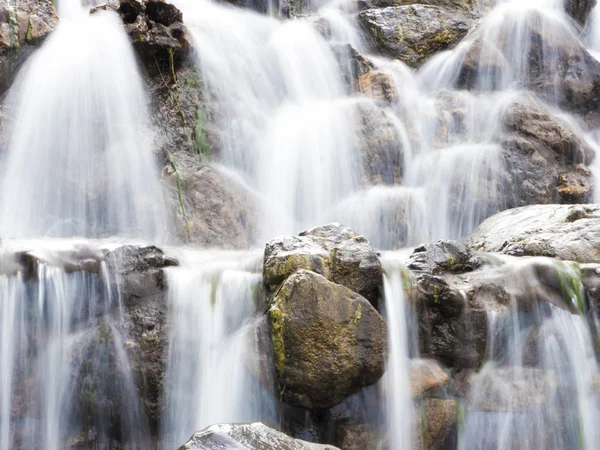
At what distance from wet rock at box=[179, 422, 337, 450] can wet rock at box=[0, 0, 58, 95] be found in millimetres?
6714

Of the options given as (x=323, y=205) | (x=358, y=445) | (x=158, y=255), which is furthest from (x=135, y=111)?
(x=358, y=445)

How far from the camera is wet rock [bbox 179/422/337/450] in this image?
10.2ft

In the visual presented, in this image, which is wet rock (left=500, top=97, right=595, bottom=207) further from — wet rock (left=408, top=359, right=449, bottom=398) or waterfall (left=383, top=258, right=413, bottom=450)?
wet rock (left=408, top=359, right=449, bottom=398)

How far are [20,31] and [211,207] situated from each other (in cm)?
398

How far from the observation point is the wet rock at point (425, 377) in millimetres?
4918

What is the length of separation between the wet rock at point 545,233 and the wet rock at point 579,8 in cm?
761

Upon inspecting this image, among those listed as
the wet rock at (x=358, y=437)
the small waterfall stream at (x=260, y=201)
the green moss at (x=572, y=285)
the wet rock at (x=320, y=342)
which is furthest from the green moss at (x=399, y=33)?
the wet rock at (x=358, y=437)

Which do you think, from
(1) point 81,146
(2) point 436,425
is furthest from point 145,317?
(1) point 81,146

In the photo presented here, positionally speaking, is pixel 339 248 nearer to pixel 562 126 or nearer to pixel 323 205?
pixel 323 205

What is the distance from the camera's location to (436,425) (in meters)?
4.84

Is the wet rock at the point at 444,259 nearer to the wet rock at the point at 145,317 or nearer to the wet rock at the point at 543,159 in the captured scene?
the wet rock at the point at 145,317

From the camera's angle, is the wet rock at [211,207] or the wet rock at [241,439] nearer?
the wet rock at [241,439]

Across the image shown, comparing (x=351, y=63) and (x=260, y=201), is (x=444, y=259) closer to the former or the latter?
(x=260, y=201)

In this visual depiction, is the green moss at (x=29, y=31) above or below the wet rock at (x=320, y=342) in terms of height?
above
